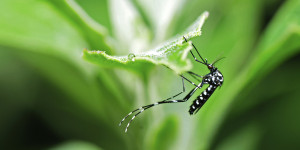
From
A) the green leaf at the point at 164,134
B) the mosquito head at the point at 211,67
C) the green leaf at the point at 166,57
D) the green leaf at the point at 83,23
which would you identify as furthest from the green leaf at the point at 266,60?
the green leaf at the point at 83,23

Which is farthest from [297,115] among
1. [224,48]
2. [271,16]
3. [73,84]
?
[73,84]

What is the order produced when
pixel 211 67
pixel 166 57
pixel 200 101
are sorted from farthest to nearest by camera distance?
1. pixel 211 67
2. pixel 200 101
3. pixel 166 57

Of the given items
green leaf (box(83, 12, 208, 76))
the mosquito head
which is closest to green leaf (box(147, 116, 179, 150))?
green leaf (box(83, 12, 208, 76))

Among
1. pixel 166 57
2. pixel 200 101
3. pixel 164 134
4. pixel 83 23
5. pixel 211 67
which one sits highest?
pixel 211 67

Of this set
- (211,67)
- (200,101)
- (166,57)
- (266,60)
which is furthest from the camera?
(211,67)

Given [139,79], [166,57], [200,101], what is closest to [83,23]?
[139,79]

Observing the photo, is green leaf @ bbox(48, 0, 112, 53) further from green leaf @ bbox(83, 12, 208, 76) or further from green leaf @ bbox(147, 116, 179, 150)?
green leaf @ bbox(147, 116, 179, 150)

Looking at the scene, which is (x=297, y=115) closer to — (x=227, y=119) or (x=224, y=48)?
(x=227, y=119)

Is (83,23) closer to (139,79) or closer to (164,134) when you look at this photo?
(139,79)
